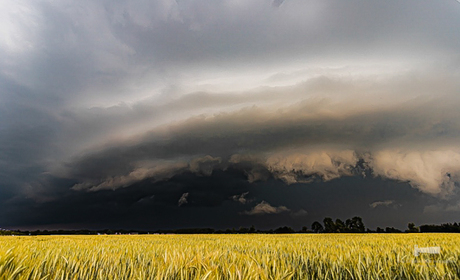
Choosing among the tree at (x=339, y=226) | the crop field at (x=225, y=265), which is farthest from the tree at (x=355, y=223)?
the crop field at (x=225, y=265)

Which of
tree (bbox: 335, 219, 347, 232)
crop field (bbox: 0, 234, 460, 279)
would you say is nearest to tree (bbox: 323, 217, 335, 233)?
tree (bbox: 335, 219, 347, 232)

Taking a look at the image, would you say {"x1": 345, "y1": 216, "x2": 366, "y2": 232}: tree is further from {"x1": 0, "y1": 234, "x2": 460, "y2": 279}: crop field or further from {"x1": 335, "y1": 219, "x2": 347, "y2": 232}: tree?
{"x1": 0, "y1": 234, "x2": 460, "y2": 279}: crop field

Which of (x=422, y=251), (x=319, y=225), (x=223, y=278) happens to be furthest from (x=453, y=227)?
(x=223, y=278)

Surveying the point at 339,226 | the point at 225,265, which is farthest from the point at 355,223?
the point at 225,265

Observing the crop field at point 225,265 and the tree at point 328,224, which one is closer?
the crop field at point 225,265

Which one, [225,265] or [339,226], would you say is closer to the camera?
[225,265]

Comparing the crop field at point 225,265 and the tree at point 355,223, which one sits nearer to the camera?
the crop field at point 225,265

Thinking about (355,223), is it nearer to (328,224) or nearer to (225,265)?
(328,224)

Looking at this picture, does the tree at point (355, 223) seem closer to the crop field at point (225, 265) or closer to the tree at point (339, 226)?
the tree at point (339, 226)

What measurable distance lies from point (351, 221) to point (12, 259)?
219ft

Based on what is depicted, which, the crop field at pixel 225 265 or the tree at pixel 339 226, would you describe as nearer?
the crop field at pixel 225 265

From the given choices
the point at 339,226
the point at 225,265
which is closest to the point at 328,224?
the point at 339,226

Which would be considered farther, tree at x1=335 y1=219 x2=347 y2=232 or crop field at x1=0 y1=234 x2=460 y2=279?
tree at x1=335 y1=219 x2=347 y2=232

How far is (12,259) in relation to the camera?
3414 millimetres
